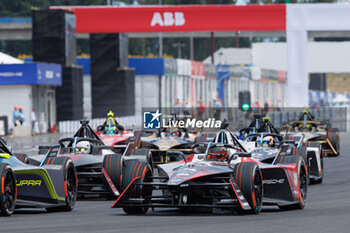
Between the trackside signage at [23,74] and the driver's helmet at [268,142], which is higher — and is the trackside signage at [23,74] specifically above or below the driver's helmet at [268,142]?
above

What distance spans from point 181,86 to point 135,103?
4154 millimetres

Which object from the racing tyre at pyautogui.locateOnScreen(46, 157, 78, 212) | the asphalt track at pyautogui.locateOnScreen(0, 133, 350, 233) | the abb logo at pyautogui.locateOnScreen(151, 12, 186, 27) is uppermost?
the abb logo at pyautogui.locateOnScreen(151, 12, 186, 27)

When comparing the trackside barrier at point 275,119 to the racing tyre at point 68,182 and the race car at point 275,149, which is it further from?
the racing tyre at point 68,182

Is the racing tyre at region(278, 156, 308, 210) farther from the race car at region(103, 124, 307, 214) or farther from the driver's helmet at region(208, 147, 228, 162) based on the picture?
the driver's helmet at region(208, 147, 228, 162)

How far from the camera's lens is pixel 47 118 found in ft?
161

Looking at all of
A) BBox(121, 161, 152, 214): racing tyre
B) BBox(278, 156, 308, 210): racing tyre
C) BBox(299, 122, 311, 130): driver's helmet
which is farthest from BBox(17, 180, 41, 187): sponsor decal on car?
BBox(299, 122, 311, 130): driver's helmet

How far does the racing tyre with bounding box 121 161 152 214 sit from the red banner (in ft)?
101

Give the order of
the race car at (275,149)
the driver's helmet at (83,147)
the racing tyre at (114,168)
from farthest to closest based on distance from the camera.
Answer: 1. the driver's helmet at (83,147)
2. the race car at (275,149)
3. the racing tyre at (114,168)

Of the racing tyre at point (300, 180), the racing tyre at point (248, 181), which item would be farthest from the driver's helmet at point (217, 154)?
the racing tyre at point (248, 181)

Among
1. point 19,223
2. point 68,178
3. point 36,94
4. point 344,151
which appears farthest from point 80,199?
point 36,94

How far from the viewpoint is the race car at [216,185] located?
1208cm

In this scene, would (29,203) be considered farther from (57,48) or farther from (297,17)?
(57,48)

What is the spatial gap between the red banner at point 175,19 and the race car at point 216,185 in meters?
29.9

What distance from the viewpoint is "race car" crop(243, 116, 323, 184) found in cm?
1633
